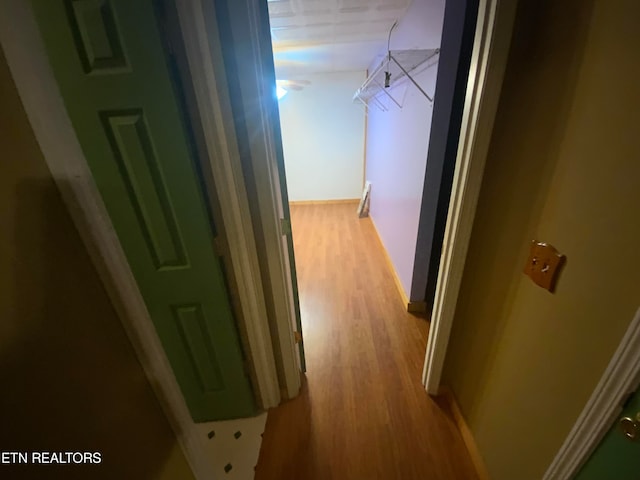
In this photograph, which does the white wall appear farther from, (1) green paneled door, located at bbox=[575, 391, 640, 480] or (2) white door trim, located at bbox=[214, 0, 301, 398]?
(1) green paneled door, located at bbox=[575, 391, 640, 480]

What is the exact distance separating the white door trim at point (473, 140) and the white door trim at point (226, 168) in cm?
85

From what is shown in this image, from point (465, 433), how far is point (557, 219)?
3.85ft

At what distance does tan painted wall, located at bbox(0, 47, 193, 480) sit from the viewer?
1.17ft

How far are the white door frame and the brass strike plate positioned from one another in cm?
99

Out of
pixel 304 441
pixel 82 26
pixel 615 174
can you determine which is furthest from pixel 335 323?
pixel 82 26

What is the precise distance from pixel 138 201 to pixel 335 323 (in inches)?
64.4

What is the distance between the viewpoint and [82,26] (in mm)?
724

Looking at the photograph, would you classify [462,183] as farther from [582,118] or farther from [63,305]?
[63,305]

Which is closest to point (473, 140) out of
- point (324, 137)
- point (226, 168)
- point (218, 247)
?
point (226, 168)

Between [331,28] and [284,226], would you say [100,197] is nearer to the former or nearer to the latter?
[284,226]

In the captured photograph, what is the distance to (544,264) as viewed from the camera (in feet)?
2.48

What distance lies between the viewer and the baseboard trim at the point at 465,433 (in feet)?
3.83

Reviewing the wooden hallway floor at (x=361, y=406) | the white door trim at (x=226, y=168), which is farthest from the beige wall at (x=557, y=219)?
the white door trim at (x=226, y=168)

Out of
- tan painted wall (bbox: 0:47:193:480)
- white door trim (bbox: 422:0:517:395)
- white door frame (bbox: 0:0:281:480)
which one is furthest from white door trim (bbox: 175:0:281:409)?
white door trim (bbox: 422:0:517:395)
